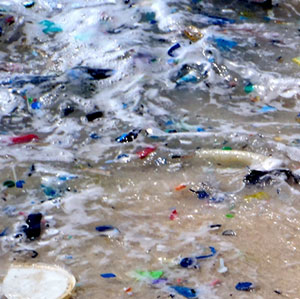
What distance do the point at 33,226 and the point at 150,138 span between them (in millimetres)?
1073

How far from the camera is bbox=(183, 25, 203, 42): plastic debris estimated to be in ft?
16.7

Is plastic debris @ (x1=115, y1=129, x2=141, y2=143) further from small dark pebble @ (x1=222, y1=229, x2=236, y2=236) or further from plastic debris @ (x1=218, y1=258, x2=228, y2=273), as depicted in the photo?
plastic debris @ (x1=218, y1=258, x2=228, y2=273)

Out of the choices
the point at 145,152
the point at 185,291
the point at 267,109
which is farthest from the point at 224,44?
the point at 185,291

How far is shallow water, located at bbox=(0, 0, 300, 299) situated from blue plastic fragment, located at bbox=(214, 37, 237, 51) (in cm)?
2

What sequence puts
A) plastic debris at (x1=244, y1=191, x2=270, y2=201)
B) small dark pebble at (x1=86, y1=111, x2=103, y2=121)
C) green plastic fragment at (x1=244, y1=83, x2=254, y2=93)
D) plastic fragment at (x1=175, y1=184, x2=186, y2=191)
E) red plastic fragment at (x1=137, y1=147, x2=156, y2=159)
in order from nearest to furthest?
1. plastic debris at (x1=244, y1=191, x2=270, y2=201)
2. plastic fragment at (x1=175, y1=184, x2=186, y2=191)
3. red plastic fragment at (x1=137, y1=147, x2=156, y2=159)
4. small dark pebble at (x1=86, y1=111, x2=103, y2=121)
5. green plastic fragment at (x1=244, y1=83, x2=254, y2=93)

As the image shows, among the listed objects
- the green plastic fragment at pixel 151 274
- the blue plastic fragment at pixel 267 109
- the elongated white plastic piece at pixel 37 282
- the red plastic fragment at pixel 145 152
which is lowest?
the blue plastic fragment at pixel 267 109

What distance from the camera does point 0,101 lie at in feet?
13.8

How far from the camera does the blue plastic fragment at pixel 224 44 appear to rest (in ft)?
16.2

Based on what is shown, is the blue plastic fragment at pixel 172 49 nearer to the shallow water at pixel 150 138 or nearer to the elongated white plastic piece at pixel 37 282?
the shallow water at pixel 150 138

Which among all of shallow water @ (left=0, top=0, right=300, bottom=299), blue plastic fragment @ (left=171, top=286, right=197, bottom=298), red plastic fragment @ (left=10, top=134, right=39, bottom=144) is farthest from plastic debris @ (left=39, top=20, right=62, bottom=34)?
blue plastic fragment @ (left=171, top=286, right=197, bottom=298)

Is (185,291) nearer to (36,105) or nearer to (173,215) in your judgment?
(173,215)

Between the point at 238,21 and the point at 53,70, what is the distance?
5.94 ft

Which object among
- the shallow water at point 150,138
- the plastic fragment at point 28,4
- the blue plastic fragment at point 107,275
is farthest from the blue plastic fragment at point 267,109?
the plastic fragment at point 28,4

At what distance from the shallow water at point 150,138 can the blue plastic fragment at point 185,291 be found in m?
0.02
